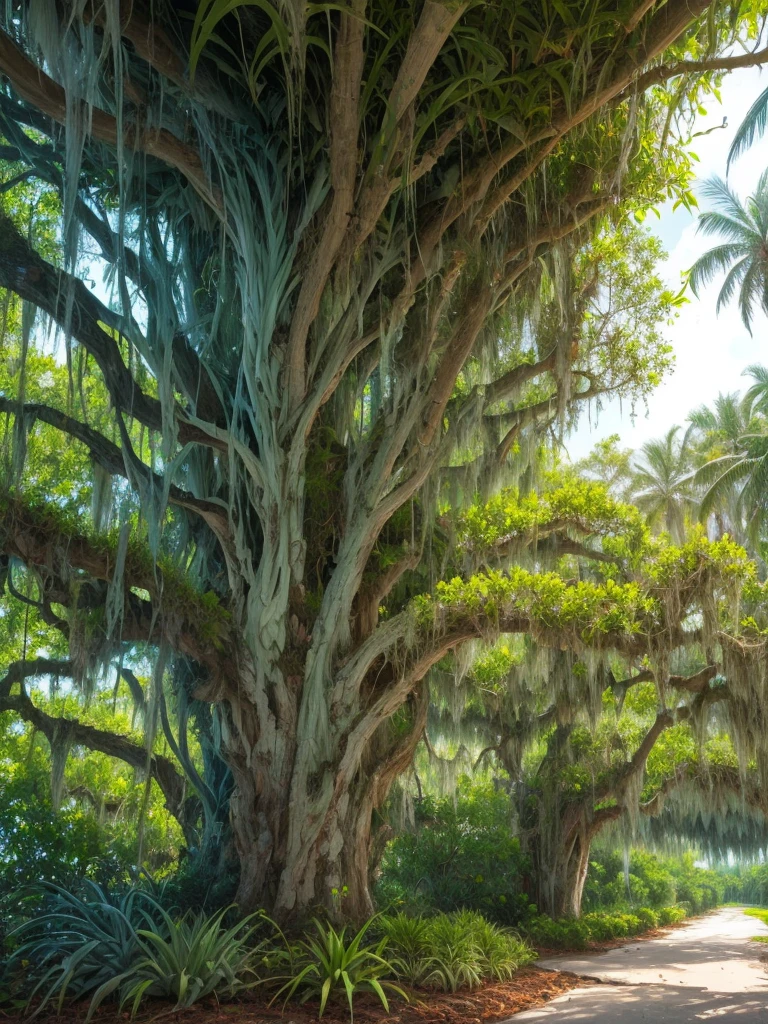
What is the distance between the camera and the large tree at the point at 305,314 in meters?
4.84

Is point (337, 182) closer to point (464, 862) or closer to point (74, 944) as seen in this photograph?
point (74, 944)

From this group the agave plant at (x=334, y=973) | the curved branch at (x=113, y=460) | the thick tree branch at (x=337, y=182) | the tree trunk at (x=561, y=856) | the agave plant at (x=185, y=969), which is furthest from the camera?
the tree trunk at (x=561, y=856)

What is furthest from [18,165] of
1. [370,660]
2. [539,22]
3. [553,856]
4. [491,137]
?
[553,856]

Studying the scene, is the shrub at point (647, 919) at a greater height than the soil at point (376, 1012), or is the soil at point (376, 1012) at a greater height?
the soil at point (376, 1012)

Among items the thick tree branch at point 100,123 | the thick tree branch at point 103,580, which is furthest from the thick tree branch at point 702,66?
the thick tree branch at point 103,580

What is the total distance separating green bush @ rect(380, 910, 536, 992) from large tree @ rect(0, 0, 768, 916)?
0.46 meters

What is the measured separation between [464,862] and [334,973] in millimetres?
7236

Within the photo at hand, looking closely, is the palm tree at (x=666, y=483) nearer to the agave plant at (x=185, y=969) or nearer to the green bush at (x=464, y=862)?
the green bush at (x=464, y=862)

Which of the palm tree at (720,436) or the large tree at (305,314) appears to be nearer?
the large tree at (305,314)

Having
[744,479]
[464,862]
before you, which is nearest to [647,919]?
[464,862]

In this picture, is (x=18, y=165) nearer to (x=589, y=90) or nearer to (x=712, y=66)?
(x=589, y=90)

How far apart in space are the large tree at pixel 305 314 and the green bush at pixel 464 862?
205 inches

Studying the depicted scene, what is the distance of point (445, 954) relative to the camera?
→ 604 centimetres

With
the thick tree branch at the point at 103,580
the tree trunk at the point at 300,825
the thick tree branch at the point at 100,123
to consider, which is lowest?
the tree trunk at the point at 300,825
